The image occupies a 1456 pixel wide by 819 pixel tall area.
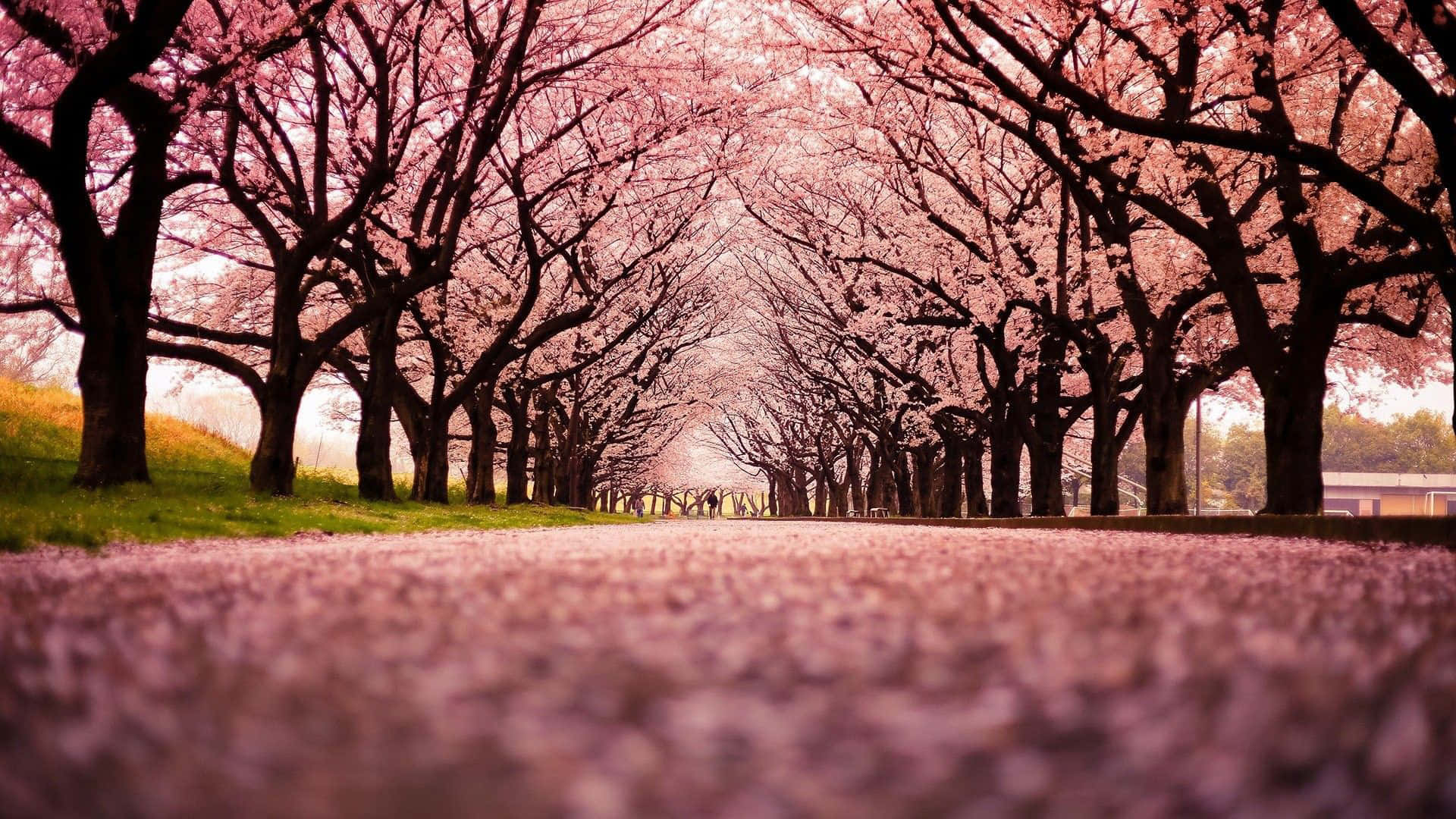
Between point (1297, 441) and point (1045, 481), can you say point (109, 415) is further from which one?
point (1045, 481)

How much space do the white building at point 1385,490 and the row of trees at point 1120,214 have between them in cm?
7474

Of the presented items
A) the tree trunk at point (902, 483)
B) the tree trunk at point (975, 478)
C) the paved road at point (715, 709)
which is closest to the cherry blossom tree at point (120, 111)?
the paved road at point (715, 709)

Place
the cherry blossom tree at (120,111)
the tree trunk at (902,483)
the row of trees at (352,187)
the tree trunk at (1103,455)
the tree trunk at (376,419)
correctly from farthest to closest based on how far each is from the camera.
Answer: the tree trunk at (902,483) < the tree trunk at (376,419) < the tree trunk at (1103,455) < the row of trees at (352,187) < the cherry blossom tree at (120,111)

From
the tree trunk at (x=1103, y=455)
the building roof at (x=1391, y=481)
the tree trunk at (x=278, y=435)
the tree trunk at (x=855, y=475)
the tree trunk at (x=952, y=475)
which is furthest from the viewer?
the building roof at (x=1391, y=481)

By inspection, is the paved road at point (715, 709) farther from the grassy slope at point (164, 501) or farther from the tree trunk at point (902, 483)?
the tree trunk at point (902, 483)

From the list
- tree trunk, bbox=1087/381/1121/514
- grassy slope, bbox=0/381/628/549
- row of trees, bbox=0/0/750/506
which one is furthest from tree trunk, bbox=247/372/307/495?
tree trunk, bbox=1087/381/1121/514

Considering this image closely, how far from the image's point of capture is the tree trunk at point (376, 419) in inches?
824

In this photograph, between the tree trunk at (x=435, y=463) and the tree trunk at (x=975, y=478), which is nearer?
the tree trunk at (x=435, y=463)

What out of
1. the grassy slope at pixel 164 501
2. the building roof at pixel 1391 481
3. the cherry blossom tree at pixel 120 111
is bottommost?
the grassy slope at pixel 164 501

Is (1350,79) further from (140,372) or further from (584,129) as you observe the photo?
(140,372)

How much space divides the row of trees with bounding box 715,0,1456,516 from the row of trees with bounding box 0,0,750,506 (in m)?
3.83

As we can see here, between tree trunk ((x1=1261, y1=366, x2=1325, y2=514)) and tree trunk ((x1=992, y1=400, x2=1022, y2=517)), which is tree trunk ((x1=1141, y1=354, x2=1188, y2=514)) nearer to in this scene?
tree trunk ((x1=1261, y1=366, x2=1325, y2=514))

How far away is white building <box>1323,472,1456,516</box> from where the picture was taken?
316 feet

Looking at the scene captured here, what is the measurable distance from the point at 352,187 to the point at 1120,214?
16.4 metres
